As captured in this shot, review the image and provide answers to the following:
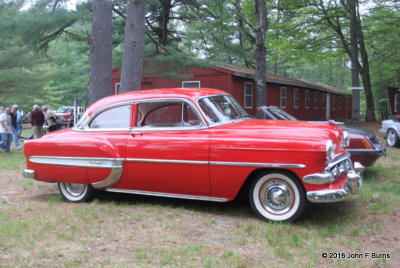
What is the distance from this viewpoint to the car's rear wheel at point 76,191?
6.30m

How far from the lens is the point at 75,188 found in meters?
6.45

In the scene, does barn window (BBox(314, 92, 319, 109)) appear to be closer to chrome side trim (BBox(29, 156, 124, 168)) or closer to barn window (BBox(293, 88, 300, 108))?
barn window (BBox(293, 88, 300, 108))

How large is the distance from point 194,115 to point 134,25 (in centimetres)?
439

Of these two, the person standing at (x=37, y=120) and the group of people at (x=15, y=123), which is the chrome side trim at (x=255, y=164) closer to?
the group of people at (x=15, y=123)

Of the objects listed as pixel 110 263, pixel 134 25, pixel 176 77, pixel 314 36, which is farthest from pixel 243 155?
pixel 314 36

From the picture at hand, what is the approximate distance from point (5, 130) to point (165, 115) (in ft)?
29.2

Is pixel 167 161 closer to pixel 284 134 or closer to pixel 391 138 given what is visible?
pixel 284 134

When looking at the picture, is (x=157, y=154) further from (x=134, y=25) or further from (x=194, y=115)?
(x=134, y=25)

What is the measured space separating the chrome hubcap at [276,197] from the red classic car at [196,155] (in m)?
0.01

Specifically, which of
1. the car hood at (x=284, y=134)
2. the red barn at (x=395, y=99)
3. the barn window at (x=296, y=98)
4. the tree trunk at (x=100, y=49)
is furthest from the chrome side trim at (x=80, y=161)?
the barn window at (x=296, y=98)

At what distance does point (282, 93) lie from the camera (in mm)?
24859

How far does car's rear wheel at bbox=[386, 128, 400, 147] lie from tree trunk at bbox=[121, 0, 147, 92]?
865cm

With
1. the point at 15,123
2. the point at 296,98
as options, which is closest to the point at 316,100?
the point at 296,98

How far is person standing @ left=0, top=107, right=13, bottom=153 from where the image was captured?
1283 cm
